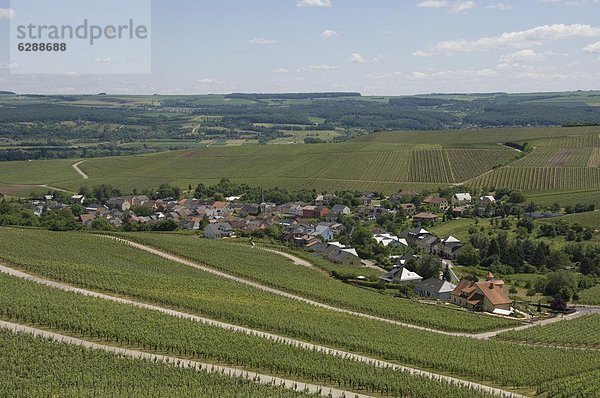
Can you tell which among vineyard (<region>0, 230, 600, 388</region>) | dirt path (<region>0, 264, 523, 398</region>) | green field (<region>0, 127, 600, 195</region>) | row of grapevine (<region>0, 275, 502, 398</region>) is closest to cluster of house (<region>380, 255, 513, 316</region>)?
vineyard (<region>0, 230, 600, 388</region>)

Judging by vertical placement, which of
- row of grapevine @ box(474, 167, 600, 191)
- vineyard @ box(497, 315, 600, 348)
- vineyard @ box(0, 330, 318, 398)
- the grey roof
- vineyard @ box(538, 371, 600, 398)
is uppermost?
row of grapevine @ box(474, 167, 600, 191)

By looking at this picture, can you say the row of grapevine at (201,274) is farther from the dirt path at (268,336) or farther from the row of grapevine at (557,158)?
the row of grapevine at (557,158)

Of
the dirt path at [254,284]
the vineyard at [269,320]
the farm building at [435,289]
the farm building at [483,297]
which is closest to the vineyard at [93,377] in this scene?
the vineyard at [269,320]

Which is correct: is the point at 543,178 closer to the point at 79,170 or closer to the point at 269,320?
the point at 269,320

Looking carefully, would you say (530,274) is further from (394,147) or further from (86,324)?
(394,147)

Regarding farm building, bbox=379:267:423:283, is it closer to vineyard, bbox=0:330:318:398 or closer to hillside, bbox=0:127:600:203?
vineyard, bbox=0:330:318:398

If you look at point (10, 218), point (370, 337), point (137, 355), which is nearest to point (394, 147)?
point (10, 218)
